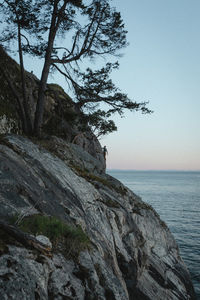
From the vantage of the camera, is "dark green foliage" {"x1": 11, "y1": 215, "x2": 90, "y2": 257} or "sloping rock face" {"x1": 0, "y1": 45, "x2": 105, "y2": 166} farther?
"sloping rock face" {"x1": 0, "y1": 45, "x2": 105, "y2": 166}

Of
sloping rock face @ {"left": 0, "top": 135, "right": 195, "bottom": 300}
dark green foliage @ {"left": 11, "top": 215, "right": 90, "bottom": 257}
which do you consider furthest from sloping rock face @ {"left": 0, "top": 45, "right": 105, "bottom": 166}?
dark green foliage @ {"left": 11, "top": 215, "right": 90, "bottom": 257}

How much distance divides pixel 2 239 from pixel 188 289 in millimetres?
13021

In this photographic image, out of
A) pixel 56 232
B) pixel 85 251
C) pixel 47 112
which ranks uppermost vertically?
pixel 47 112

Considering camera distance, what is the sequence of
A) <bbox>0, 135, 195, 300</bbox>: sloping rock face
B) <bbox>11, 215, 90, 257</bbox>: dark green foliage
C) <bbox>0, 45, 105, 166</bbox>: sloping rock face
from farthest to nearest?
<bbox>0, 45, 105, 166</bbox>: sloping rock face < <bbox>11, 215, 90, 257</bbox>: dark green foliage < <bbox>0, 135, 195, 300</bbox>: sloping rock face

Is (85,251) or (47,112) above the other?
(47,112)

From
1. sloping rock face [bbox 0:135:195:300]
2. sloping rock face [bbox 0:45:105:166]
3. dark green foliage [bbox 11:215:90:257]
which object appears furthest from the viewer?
sloping rock face [bbox 0:45:105:166]

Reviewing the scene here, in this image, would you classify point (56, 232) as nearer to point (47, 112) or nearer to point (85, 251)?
point (85, 251)

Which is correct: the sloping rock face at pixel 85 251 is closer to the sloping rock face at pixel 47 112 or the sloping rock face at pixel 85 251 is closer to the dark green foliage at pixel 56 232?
the dark green foliage at pixel 56 232

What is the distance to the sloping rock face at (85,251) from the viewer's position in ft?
11.2

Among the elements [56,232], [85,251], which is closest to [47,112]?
[56,232]

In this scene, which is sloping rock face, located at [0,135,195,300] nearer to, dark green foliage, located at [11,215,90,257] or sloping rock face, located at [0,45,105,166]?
dark green foliage, located at [11,215,90,257]

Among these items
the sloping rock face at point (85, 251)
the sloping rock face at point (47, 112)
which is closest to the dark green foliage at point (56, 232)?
the sloping rock face at point (85, 251)

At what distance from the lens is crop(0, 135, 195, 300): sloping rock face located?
340 cm

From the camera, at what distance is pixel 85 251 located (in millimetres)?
4910
